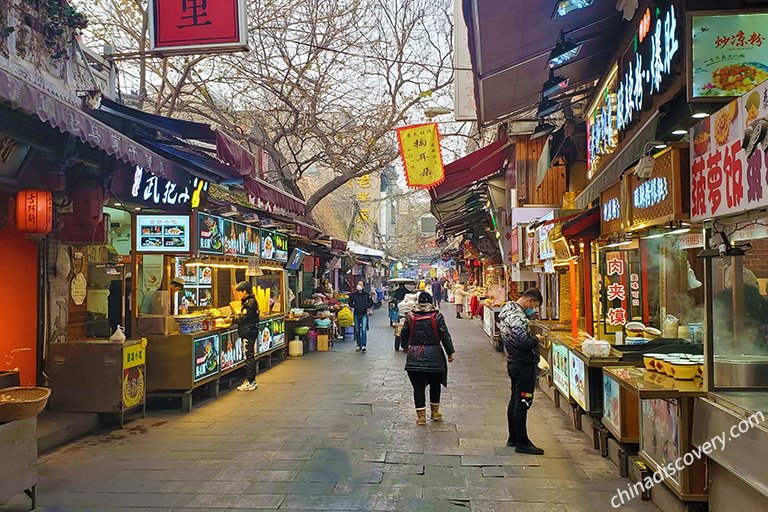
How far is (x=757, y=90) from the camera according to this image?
3219 mm

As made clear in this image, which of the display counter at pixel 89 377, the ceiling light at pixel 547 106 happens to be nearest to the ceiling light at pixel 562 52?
the ceiling light at pixel 547 106

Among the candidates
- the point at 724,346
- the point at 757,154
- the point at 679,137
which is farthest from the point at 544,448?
the point at 757,154

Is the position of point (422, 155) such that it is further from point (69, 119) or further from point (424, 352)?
point (69, 119)

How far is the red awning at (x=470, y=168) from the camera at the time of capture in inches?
507

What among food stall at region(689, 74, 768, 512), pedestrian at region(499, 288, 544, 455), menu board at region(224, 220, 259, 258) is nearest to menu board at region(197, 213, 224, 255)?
menu board at region(224, 220, 259, 258)

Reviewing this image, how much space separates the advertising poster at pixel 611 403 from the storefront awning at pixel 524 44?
3.89m

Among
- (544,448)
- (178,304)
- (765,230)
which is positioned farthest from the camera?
(178,304)

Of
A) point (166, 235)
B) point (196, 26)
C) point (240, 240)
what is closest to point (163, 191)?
point (166, 235)

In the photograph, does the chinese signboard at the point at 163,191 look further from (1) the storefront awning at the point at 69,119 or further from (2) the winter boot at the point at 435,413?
(2) the winter boot at the point at 435,413

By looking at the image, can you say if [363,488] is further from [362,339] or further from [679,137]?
[362,339]

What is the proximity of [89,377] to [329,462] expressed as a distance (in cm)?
358

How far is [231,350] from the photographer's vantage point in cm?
1006

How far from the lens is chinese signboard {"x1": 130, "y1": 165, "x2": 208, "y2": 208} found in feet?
26.6

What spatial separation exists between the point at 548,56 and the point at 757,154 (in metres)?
4.42
